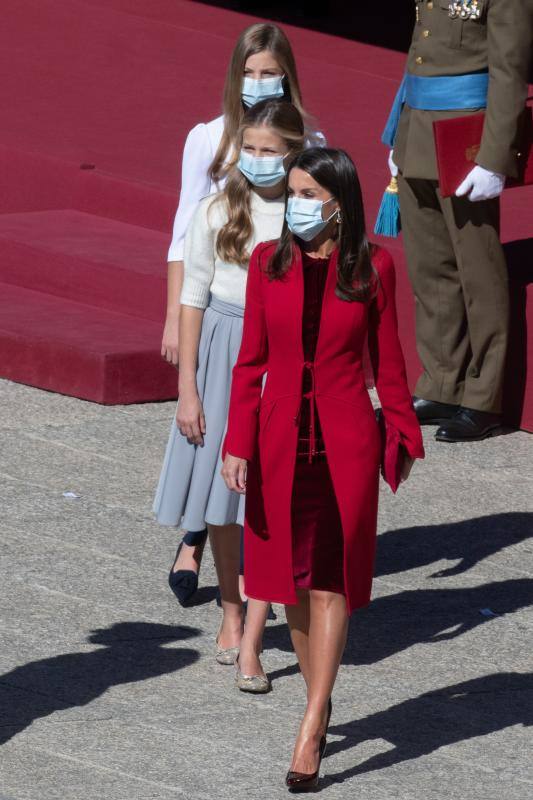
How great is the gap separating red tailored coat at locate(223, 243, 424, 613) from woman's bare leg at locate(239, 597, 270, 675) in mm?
543

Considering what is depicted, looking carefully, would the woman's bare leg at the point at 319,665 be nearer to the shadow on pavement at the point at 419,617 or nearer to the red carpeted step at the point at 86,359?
the shadow on pavement at the point at 419,617

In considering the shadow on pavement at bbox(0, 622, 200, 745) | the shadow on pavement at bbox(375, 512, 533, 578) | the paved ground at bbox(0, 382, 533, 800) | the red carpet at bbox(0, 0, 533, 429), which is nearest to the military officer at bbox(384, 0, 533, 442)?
the red carpet at bbox(0, 0, 533, 429)

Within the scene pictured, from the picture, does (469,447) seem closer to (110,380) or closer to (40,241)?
(110,380)

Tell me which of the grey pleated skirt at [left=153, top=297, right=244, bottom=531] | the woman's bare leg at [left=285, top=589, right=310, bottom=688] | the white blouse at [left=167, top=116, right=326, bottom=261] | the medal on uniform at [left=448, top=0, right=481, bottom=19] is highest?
the medal on uniform at [left=448, top=0, right=481, bottom=19]

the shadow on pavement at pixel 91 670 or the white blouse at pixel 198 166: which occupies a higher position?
the white blouse at pixel 198 166

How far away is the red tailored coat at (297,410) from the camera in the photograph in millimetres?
4812

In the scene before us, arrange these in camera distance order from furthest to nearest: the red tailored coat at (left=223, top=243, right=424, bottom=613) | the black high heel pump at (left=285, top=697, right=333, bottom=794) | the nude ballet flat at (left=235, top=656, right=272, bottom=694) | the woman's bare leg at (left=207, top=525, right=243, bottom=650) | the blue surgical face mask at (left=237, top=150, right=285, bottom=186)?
the woman's bare leg at (left=207, top=525, right=243, bottom=650), the nude ballet flat at (left=235, top=656, right=272, bottom=694), the blue surgical face mask at (left=237, top=150, right=285, bottom=186), the red tailored coat at (left=223, top=243, right=424, bottom=613), the black high heel pump at (left=285, top=697, right=333, bottom=794)

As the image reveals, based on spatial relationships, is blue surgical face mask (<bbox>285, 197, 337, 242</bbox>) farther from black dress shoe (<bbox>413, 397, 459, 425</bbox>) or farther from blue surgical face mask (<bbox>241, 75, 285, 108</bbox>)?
black dress shoe (<bbox>413, 397, 459, 425</bbox>)

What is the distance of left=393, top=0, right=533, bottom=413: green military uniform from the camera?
7.58m

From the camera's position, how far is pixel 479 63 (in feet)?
25.5

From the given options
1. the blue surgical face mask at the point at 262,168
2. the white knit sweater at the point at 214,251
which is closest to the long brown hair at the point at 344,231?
the blue surgical face mask at the point at 262,168

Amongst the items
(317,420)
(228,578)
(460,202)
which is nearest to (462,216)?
(460,202)

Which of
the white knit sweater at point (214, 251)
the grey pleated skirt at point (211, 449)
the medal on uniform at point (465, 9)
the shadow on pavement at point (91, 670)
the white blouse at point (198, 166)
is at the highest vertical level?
the medal on uniform at point (465, 9)

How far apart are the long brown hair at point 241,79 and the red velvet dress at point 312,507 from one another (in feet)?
2.87
